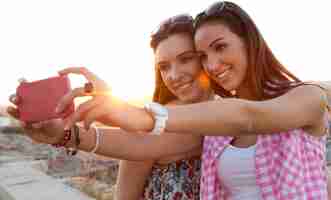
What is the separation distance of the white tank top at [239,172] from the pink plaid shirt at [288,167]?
4 cm

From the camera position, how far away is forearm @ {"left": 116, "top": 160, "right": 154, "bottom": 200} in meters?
2.19

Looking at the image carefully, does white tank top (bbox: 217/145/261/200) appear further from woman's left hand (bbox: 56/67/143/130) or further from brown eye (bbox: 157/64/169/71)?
woman's left hand (bbox: 56/67/143/130)

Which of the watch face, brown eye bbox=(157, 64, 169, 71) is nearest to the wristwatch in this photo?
the watch face

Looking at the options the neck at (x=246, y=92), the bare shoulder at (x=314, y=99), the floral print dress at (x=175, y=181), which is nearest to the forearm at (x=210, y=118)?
the bare shoulder at (x=314, y=99)

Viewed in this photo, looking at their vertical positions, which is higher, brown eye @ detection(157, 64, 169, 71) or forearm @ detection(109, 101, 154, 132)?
brown eye @ detection(157, 64, 169, 71)

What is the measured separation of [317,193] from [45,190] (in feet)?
13.4

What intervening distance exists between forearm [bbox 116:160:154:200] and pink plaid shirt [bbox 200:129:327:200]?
307mm

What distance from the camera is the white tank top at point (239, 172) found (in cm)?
202

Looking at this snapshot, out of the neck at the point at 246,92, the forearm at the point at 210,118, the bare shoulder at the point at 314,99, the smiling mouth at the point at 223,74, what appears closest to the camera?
the forearm at the point at 210,118

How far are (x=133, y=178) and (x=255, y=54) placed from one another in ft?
2.63

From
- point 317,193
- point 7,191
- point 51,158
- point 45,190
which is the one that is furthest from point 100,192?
point 317,193

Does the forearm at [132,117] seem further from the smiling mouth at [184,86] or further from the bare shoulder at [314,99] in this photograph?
the smiling mouth at [184,86]

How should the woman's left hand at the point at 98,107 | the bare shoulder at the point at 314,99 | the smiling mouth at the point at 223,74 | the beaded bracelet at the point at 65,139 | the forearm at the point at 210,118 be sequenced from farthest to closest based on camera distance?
the smiling mouth at the point at 223,74, the beaded bracelet at the point at 65,139, the bare shoulder at the point at 314,99, the forearm at the point at 210,118, the woman's left hand at the point at 98,107

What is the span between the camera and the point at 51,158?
8.51 metres
